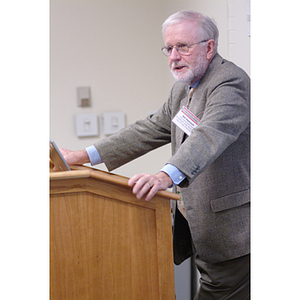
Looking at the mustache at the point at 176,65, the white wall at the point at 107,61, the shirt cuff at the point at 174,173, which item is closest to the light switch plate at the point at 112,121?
the white wall at the point at 107,61

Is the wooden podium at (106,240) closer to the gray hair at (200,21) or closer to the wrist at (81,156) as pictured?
the wrist at (81,156)

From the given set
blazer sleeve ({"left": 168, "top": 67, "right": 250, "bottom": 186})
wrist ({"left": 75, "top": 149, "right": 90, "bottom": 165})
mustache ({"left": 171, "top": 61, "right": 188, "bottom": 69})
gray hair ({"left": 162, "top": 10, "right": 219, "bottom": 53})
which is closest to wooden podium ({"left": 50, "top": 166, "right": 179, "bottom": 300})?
blazer sleeve ({"left": 168, "top": 67, "right": 250, "bottom": 186})

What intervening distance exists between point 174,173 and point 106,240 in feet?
0.87

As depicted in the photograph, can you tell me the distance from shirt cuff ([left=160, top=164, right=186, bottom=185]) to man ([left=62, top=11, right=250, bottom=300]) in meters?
0.15

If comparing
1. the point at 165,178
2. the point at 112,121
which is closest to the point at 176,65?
the point at 165,178

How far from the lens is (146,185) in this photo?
952 mm

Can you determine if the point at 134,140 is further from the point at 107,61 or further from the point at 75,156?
the point at 107,61

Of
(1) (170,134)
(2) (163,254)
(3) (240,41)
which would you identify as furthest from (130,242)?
(3) (240,41)

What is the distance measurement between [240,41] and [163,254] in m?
1.38

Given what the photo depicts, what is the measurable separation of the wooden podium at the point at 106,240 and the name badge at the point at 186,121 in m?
0.41

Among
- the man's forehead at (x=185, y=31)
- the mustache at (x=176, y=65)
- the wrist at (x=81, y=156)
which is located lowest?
the wrist at (x=81, y=156)

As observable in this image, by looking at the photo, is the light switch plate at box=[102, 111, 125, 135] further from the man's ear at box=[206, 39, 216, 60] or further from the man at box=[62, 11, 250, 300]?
the man's ear at box=[206, 39, 216, 60]

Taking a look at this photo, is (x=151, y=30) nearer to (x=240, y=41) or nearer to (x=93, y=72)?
(x=93, y=72)

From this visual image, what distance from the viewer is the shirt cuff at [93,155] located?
4.81 ft
